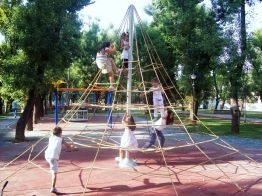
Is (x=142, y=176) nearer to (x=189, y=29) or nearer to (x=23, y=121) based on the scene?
(x=23, y=121)

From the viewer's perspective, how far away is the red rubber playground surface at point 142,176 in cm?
824

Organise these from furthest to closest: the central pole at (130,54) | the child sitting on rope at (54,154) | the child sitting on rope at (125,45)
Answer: the child sitting on rope at (125,45), the central pole at (130,54), the child sitting on rope at (54,154)

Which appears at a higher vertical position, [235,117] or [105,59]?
[105,59]

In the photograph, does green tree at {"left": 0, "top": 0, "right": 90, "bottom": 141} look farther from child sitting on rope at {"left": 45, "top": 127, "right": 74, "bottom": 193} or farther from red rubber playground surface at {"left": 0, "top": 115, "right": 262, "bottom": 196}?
child sitting on rope at {"left": 45, "top": 127, "right": 74, "bottom": 193}

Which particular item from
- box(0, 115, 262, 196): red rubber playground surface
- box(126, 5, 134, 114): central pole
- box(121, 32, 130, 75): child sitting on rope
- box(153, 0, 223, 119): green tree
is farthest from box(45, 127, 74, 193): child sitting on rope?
box(153, 0, 223, 119): green tree

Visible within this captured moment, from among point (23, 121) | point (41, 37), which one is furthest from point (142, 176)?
point (23, 121)

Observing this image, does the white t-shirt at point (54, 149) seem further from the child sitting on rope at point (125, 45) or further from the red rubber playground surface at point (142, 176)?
the child sitting on rope at point (125, 45)

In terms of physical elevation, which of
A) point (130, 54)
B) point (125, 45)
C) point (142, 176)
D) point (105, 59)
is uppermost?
Answer: point (125, 45)

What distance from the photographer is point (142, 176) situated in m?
9.62

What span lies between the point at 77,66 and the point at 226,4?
25081 millimetres

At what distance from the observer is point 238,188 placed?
841cm

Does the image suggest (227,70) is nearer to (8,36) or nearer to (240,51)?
(240,51)

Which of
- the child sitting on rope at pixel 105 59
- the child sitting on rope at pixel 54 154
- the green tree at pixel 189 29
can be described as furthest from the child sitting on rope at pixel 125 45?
the green tree at pixel 189 29

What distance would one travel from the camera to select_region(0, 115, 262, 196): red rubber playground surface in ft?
27.0
